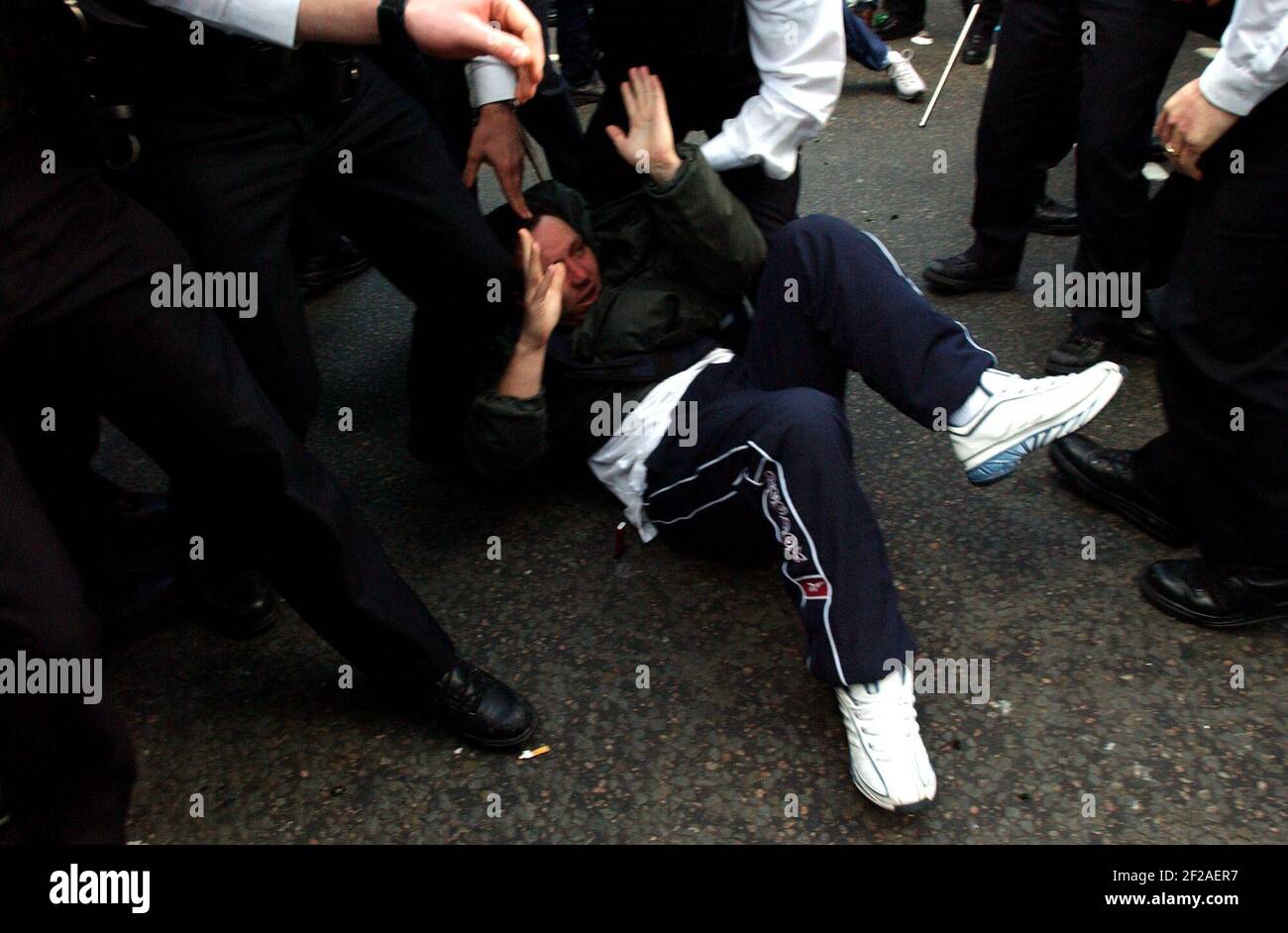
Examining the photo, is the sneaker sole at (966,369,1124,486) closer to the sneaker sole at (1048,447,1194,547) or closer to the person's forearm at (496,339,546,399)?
the sneaker sole at (1048,447,1194,547)

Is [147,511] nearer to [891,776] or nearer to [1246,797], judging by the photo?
[891,776]

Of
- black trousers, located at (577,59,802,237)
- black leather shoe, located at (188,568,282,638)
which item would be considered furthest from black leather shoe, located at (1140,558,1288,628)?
black leather shoe, located at (188,568,282,638)

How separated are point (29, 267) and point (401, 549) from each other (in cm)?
110

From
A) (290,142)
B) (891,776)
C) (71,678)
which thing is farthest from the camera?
(290,142)

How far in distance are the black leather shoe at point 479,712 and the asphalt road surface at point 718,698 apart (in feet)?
0.14

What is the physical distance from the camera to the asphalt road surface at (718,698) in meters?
1.86

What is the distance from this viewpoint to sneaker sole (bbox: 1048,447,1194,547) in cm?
235

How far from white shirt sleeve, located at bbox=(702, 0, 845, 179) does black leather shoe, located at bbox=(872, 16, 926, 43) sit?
3.75 m

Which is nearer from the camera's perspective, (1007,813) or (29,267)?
(29,267)

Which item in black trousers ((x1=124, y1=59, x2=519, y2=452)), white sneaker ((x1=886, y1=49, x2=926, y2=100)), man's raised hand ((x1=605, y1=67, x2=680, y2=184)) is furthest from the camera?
white sneaker ((x1=886, y1=49, x2=926, y2=100))

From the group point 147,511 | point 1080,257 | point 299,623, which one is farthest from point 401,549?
point 1080,257

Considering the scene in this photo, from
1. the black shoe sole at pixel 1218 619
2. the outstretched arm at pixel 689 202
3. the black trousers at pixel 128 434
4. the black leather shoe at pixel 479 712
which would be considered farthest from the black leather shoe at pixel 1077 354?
the black trousers at pixel 128 434

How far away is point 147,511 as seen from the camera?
263 cm

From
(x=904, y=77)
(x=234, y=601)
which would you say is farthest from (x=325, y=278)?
(x=904, y=77)
